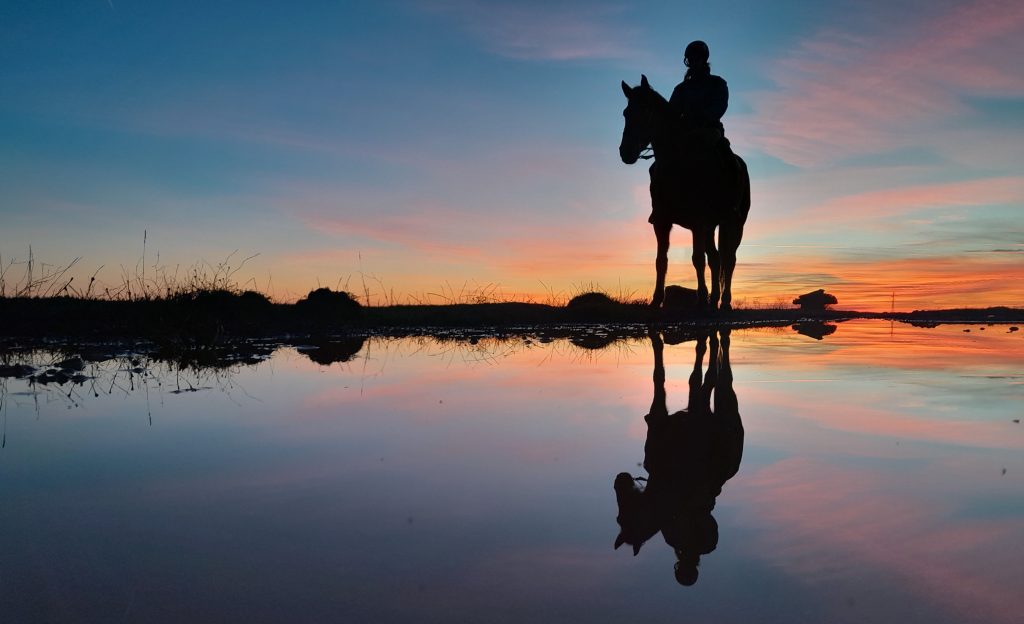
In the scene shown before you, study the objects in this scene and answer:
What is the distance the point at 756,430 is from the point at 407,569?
173cm

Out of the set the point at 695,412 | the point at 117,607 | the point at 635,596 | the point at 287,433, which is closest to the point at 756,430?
the point at 695,412

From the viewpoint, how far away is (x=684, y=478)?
81.8 inches

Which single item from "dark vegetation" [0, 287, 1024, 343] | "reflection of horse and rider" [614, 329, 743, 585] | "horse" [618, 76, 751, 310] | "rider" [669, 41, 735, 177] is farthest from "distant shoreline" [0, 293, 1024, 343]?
"reflection of horse and rider" [614, 329, 743, 585]

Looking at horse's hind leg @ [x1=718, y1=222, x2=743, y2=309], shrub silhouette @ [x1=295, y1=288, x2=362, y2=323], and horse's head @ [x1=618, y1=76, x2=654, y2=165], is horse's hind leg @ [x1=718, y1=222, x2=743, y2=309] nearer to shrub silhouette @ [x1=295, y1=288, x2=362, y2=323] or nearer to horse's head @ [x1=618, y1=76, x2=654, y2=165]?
horse's head @ [x1=618, y1=76, x2=654, y2=165]

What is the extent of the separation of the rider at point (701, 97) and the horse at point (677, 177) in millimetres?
118

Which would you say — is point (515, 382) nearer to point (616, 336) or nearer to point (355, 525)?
point (355, 525)

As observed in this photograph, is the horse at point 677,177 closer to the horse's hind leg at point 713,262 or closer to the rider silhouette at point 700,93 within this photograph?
the horse's hind leg at point 713,262

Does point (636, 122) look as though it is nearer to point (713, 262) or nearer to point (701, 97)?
point (701, 97)

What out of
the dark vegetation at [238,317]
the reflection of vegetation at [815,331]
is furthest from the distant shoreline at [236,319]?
the reflection of vegetation at [815,331]

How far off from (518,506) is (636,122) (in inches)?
300

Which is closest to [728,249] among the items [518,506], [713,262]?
[713,262]

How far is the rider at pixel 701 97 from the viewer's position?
9453 mm

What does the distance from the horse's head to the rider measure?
0.60 meters

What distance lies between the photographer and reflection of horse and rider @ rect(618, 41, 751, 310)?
29.1 feet
